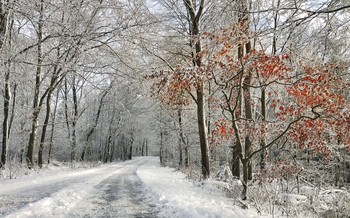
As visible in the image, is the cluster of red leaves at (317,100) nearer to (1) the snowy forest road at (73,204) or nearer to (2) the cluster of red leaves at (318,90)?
(2) the cluster of red leaves at (318,90)

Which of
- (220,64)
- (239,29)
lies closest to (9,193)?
(220,64)

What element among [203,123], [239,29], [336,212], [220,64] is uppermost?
[239,29]

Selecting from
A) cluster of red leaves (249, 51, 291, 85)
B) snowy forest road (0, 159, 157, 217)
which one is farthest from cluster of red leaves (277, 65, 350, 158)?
snowy forest road (0, 159, 157, 217)

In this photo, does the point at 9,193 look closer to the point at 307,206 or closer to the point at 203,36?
the point at 203,36

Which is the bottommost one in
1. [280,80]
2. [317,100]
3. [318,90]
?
[317,100]

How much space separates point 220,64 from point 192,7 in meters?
7.66

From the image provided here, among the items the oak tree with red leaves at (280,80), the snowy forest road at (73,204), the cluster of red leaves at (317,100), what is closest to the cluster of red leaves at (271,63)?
the oak tree with red leaves at (280,80)

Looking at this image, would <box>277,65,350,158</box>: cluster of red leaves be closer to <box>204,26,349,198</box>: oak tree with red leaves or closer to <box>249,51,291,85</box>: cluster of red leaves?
<box>204,26,349,198</box>: oak tree with red leaves

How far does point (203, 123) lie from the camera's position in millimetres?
14805

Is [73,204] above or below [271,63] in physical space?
below

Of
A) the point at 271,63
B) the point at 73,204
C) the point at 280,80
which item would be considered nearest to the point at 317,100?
the point at 280,80

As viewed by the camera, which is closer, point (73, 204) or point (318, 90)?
point (318, 90)

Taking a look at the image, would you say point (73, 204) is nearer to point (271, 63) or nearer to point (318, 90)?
point (271, 63)

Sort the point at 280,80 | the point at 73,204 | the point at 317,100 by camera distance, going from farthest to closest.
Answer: the point at 280,80, the point at 73,204, the point at 317,100
